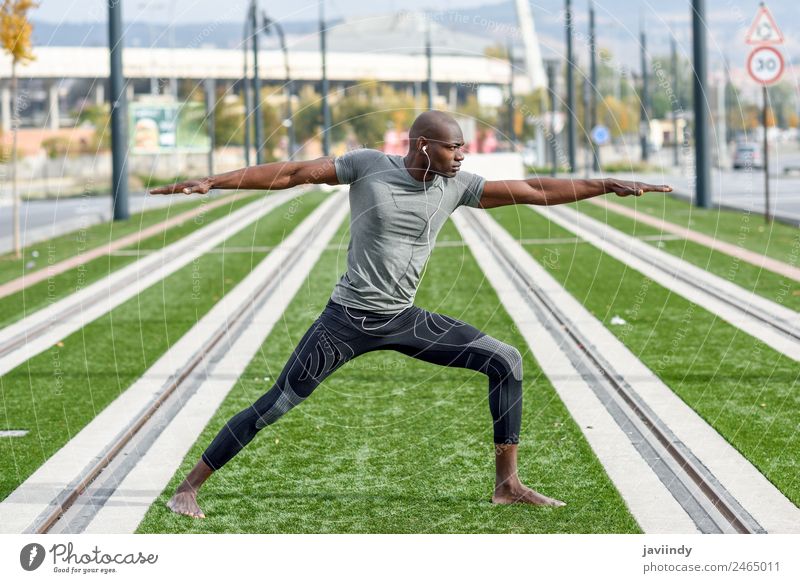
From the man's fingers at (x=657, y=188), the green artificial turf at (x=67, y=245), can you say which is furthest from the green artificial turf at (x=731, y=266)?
the man's fingers at (x=657, y=188)

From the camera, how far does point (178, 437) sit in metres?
9.55

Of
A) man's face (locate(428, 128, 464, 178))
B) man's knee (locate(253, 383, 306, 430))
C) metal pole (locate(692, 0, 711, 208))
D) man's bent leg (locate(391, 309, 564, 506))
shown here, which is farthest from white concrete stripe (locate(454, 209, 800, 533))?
metal pole (locate(692, 0, 711, 208))

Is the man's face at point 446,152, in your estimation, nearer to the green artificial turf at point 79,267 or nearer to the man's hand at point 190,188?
the man's hand at point 190,188

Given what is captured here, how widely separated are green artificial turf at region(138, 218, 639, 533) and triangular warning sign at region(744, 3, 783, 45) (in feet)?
34.3

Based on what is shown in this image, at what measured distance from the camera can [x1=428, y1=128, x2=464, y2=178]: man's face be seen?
695 centimetres

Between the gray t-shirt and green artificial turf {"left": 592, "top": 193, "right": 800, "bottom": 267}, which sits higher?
the gray t-shirt

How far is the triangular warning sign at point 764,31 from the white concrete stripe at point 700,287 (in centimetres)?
337

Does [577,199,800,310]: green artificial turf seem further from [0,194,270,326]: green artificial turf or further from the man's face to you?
the man's face

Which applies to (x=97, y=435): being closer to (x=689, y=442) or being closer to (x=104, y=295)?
(x=689, y=442)

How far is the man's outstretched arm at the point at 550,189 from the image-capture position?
7258 millimetres

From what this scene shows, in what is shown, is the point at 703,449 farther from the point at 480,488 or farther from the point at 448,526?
the point at 448,526

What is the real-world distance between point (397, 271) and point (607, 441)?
A: 2591 millimetres

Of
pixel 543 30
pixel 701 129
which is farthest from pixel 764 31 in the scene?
pixel 543 30
